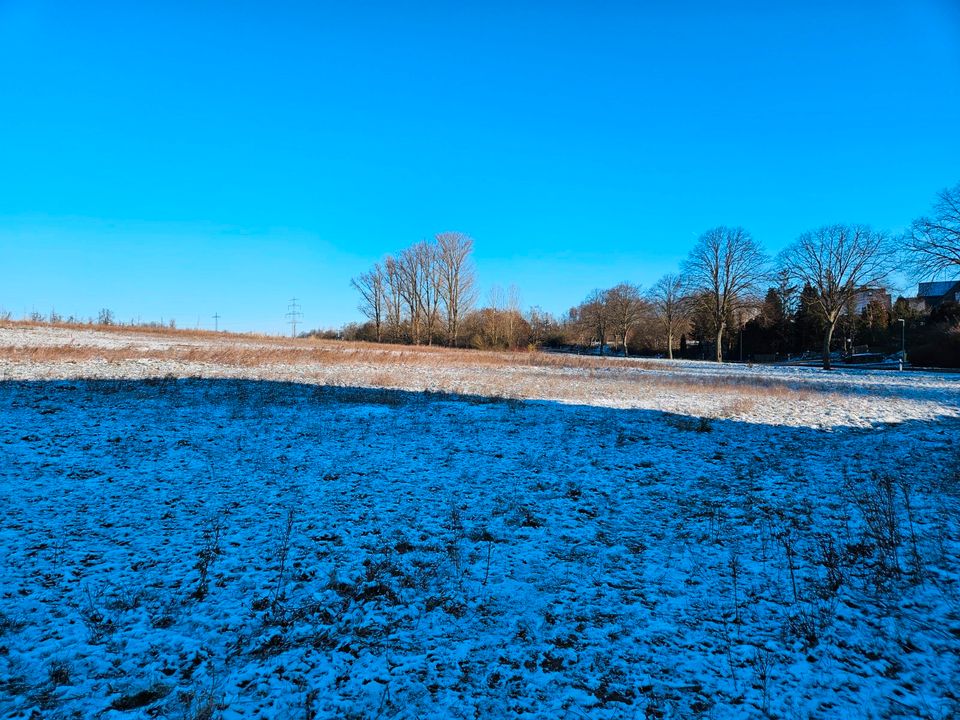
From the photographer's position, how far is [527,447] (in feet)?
32.0

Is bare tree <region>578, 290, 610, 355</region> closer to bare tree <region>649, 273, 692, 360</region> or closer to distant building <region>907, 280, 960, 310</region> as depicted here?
bare tree <region>649, 273, 692, 360</region>

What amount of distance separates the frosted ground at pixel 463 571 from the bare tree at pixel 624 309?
217 feet

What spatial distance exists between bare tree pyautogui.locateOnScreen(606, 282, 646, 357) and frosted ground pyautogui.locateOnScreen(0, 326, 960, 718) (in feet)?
217

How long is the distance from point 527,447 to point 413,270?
6146 cm

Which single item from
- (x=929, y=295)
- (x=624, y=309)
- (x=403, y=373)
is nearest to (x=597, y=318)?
(x=624, y=309)

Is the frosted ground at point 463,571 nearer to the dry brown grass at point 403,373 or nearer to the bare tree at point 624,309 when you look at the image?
the dry brown grass at point 403,373

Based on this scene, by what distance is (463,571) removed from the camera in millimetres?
4715

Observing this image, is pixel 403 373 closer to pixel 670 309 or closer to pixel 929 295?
pixel 670 309

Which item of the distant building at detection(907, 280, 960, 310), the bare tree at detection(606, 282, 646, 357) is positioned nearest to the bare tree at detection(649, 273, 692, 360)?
the bare tree at detection(606, 282, 646, 357)

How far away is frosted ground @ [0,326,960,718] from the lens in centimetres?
310

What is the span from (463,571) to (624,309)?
246 feet

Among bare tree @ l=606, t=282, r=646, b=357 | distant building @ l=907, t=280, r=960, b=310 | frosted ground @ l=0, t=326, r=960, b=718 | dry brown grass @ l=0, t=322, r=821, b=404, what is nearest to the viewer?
frosted ground @ l=0, t=326, r=960, b=718

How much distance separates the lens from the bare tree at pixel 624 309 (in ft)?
245

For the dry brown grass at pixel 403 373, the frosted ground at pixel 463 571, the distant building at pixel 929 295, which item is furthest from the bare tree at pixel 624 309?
the frosted ground at pixel 463 571
